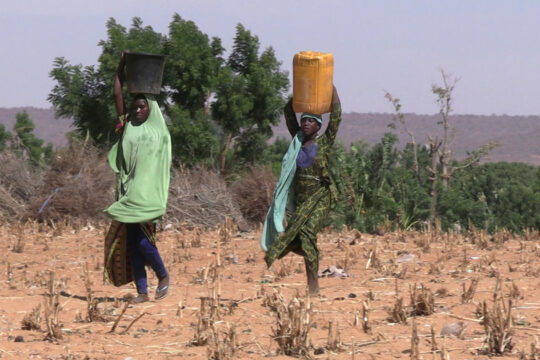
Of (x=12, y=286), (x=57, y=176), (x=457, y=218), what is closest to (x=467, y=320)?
(x=12, y=286)

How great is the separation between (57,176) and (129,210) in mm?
8116

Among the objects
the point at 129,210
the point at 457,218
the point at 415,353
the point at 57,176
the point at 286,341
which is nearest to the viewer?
the point at 415,353

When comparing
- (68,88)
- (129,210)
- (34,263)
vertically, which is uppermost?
(68,88)

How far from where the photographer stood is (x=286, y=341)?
17.7 feet

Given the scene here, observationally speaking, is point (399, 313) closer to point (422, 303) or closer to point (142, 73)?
point (422, 303)

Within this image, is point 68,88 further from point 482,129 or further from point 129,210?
point 482,129

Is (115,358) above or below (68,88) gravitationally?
below

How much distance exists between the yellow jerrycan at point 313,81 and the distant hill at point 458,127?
10696 centimetres

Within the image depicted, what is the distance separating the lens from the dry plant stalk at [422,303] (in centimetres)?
661

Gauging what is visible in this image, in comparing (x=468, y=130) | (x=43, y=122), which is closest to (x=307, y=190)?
(x=43, y=122)

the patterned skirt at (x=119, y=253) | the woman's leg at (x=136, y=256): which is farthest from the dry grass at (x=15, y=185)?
the woman's leg at (x=136, y=256)

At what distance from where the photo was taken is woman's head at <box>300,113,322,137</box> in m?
7.80

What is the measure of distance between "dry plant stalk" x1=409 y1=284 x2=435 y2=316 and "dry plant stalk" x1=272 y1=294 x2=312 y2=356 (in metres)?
1.37

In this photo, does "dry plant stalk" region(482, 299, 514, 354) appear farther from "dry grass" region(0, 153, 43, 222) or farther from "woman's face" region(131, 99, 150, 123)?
"dry grass" region(0, 153, 43, 222)
